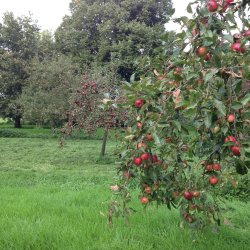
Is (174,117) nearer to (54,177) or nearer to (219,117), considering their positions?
(219,117)

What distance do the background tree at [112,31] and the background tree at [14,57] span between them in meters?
2.06

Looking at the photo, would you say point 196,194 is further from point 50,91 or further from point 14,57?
point 14,57

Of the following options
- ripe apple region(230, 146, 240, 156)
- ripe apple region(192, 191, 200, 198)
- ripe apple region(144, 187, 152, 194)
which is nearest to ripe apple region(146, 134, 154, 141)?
ripe apple region(230, 146, 240, 156)

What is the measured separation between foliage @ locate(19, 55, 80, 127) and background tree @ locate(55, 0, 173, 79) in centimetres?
402

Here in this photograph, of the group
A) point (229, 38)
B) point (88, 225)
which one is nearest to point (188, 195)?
point (229, 38)

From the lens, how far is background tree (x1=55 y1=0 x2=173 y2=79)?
25016 millimetres

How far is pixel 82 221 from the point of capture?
469 cm

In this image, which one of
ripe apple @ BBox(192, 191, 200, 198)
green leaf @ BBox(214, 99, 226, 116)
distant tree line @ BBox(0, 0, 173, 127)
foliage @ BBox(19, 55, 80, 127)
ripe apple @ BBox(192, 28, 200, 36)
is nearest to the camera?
green leaf @ BBox(214, 99, 226, 116)

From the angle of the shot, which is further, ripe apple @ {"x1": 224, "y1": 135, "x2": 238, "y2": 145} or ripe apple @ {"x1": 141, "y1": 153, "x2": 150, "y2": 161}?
ripe apple @ {"x1": 141, "y1": 153, "x2": 150, "y2": 161}

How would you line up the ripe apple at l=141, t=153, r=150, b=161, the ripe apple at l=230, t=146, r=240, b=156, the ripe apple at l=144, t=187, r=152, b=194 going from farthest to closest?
the ripe apple at l=144, t=187, r=152, b=194 < the ripe apple at l=141, t=153, r=150, b=161 < the ripe apple at l=230, t=146, r=240, b=156

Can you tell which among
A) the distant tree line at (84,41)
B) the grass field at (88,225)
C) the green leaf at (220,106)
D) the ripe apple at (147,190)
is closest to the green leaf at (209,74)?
the green leaf at (220,106)

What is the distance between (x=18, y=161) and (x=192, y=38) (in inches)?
426

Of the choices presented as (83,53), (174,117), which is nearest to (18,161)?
(174,117)

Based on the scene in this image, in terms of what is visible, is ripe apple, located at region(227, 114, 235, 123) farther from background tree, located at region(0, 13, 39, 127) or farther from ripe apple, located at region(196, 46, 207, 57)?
background tree, located at region(0, 13, 39, 127)
